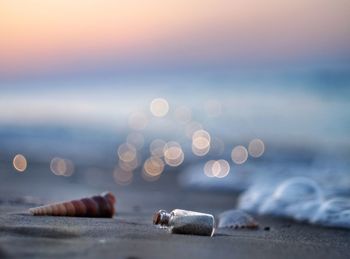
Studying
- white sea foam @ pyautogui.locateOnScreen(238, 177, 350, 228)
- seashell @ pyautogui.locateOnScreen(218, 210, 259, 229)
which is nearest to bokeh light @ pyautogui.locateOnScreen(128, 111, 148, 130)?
white sea foam @ pyautogui.locateOnScreen(238, 177, 350, 228)

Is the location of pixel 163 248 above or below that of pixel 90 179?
below

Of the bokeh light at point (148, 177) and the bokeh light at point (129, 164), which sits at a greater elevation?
the bokeh light at point (129, 164)

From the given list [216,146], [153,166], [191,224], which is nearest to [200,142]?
[216,146]

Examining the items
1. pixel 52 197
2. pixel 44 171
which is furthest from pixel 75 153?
pixel 52 197

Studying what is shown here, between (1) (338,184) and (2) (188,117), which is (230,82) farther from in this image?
(1) (338,184)

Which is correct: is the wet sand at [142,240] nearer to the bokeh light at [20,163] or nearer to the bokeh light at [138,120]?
the bokeh light at [20,163]

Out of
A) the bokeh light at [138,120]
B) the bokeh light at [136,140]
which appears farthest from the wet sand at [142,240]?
the bokeh light at [138,120]
